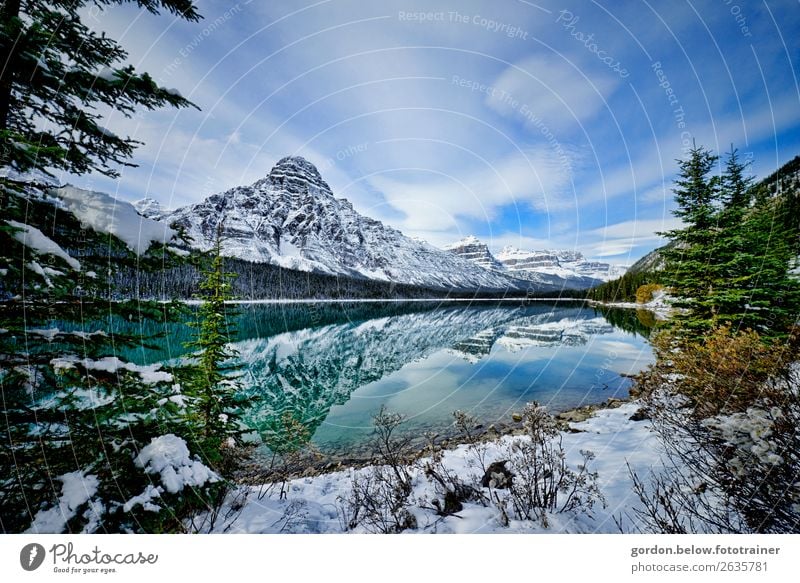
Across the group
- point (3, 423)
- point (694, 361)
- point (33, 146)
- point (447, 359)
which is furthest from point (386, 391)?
point (33, 146)

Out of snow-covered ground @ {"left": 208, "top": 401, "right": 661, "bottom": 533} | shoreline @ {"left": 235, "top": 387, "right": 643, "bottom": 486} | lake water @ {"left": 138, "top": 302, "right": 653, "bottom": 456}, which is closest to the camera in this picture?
snow-covered ground @ {"left": 208, "top": 401, "right": 661, "bottom": 533}

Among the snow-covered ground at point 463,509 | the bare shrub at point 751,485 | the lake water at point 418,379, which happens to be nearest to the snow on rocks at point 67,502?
the snow-covered ground at point 463,509

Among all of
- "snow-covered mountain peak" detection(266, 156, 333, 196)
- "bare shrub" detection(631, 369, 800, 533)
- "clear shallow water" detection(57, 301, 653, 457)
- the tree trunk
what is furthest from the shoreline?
"snow-covered mountain peak" detection(266, 156, 333, 196)

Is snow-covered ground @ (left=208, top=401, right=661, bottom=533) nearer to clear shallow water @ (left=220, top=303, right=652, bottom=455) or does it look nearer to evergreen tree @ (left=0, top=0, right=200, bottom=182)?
clear shallow water @ (left=220, top=303, right=652, bottom=455)

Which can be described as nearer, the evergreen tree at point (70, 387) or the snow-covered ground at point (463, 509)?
the evergreen tree at point (70, 387)

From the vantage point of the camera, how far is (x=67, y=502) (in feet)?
7.78

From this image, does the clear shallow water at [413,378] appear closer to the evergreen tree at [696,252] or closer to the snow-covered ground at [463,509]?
the snow-covered ground at [463,509]

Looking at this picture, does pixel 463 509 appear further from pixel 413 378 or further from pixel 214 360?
pixel 413 378

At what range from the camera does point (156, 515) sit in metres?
2.47

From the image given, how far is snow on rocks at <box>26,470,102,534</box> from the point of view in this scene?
2371 mm

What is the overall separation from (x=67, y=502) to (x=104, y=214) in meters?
2.47

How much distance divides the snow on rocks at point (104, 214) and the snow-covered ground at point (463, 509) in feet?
10.1

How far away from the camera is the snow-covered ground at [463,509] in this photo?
2969mm

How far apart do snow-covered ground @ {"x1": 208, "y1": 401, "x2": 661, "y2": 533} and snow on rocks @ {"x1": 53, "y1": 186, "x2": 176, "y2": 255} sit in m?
3.09
